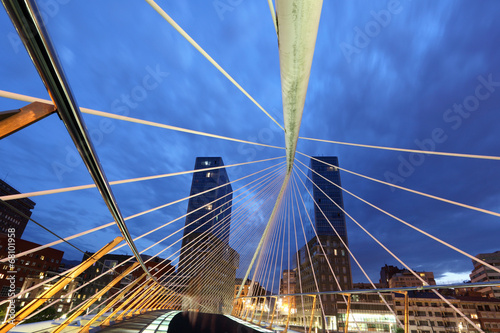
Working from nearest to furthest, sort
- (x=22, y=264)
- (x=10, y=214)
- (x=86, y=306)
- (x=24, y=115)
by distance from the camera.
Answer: (x=24, y=115) → (x=86, y=306) → (x=22, y=264) → (x=10, y=214)

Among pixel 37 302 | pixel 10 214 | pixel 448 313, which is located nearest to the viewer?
pixel 37 302

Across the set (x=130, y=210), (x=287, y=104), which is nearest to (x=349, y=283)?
(x=287, y=104)

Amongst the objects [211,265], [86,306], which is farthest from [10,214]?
[86,306]

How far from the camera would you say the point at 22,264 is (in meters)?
40.9

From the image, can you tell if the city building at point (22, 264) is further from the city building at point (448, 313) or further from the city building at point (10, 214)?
the city building at point (448, 313)

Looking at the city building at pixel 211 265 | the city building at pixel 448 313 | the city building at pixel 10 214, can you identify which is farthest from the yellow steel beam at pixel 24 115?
the city building at pixel 10 214

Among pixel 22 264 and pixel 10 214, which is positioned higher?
pixel 10 214

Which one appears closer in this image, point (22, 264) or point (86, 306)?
point (86, 306)

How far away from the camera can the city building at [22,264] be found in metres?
35.9

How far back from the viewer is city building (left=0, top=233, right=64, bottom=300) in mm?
35938

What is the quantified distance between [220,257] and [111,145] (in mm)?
193476

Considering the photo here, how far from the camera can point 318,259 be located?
61031mm

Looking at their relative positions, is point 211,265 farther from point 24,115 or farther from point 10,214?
point 10,214

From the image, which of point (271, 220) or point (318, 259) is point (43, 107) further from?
point (318, 259)
